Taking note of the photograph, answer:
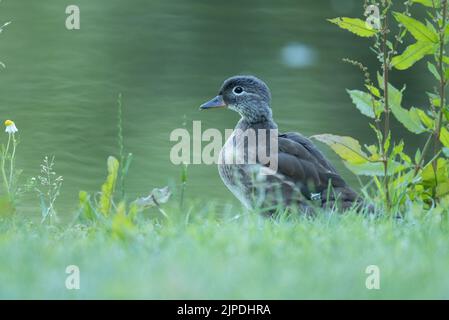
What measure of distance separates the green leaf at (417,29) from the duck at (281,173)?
37.0 inches

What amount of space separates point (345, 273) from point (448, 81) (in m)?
2.48

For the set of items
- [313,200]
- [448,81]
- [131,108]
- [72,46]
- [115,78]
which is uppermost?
[72,46]

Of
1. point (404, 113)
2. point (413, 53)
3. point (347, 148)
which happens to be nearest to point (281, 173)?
point (347, 148)

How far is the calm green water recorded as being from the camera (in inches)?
385

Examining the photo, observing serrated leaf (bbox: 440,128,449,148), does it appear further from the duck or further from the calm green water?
the calm green water

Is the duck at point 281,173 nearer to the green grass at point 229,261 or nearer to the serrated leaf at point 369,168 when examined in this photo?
the serrated leaf at point 369,168

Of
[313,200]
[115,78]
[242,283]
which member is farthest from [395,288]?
[115,78]

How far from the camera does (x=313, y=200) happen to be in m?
5.70

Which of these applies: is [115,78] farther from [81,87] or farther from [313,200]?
[313,200]

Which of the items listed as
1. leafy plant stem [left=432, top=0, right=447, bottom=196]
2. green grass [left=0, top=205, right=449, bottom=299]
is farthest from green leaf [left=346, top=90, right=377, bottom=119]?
green grass [left=0, top=205, right=449, bottom=299]

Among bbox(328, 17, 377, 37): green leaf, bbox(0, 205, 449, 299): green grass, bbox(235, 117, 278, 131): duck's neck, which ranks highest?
bbox(328, 17, 377, 37): green leaf

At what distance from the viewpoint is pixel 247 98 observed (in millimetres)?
6902

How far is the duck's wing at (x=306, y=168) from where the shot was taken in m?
5.84

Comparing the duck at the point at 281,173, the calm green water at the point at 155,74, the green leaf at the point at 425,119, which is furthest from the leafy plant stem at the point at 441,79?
the calm green water at the point at 155,74
